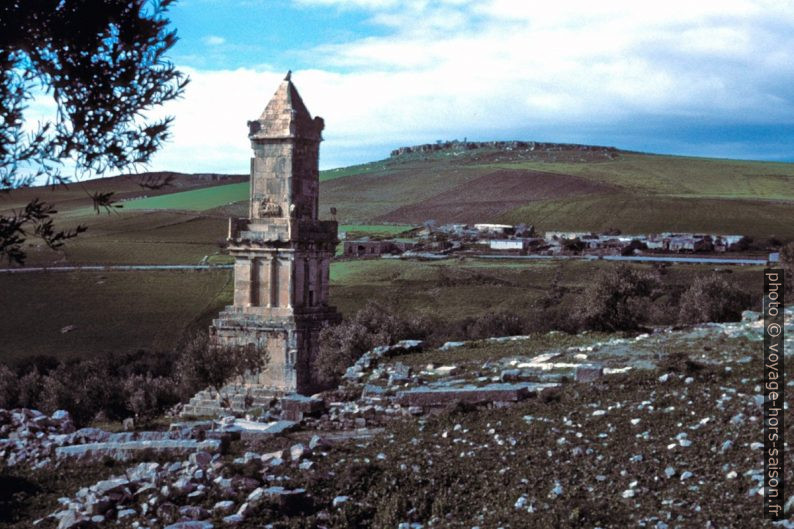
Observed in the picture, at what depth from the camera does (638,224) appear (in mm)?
92062

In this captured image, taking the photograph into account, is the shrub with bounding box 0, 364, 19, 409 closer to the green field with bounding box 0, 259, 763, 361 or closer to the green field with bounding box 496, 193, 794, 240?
the green field with bounding box 0, 259, 763, 361

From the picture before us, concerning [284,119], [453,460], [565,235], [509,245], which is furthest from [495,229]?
[453,460]

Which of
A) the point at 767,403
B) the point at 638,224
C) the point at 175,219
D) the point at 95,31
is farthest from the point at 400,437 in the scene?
the point at 175,219

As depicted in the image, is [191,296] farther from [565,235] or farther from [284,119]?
[284,119]

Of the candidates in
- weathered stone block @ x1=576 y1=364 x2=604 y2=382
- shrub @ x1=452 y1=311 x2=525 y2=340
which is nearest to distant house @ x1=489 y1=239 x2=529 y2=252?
shrub @ x1=452 y1=311 x2=525 y2=340

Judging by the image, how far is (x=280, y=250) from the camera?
29875mm

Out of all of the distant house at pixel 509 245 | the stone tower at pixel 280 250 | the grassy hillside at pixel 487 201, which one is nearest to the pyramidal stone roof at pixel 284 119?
the stone tower at pixel 280 250

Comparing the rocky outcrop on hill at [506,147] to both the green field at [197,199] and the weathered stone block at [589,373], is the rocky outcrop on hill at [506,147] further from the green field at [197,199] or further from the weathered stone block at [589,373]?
the weathered stone block at [589,373]

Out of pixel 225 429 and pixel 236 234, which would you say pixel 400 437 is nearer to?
pixel 225 429

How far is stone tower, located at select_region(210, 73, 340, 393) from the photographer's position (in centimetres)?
2933

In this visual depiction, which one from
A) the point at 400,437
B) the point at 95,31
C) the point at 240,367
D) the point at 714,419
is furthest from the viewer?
the point at 240,367

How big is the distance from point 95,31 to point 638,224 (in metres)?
84.4

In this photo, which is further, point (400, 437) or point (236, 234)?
point (236, 234)

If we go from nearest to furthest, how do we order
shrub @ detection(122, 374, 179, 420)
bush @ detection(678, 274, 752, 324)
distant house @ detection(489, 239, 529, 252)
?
shrub @ detection(122, 374, 179, 420) < bush @ detection(678, 274, 752, 324) < distant house @ detection(489, 239, 529, 252)
